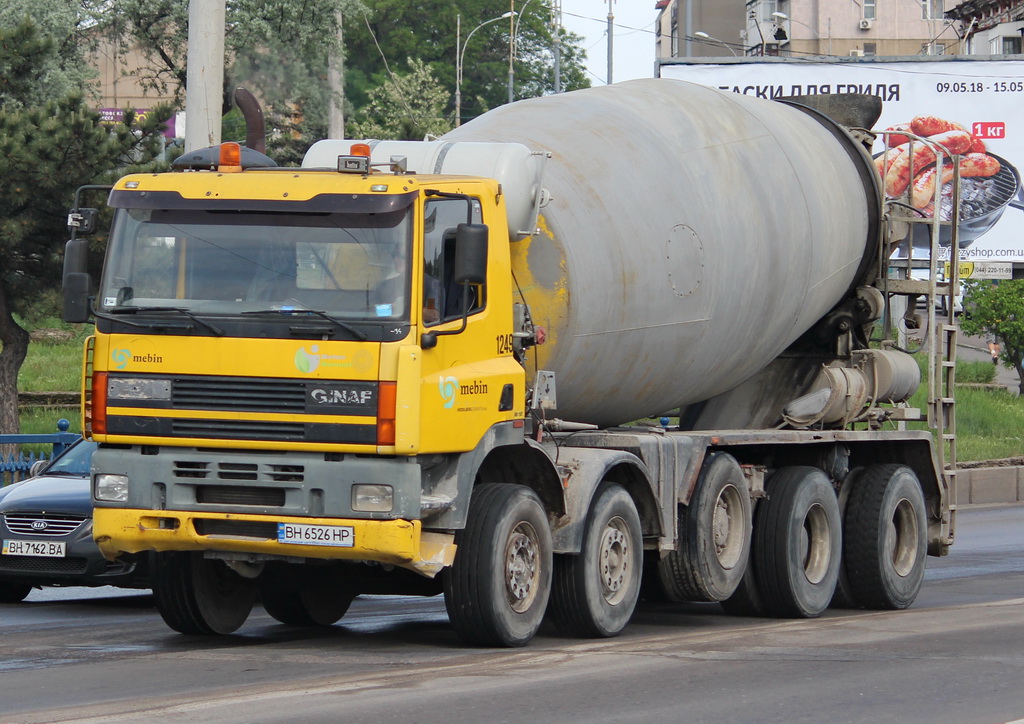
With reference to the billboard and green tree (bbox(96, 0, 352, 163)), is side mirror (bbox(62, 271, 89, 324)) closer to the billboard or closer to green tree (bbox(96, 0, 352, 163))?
green tree (bbox(96, 0, 352, 163))

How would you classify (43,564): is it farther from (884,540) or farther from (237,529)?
(884,540)

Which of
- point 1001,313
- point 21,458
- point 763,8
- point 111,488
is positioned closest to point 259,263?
point 111,488

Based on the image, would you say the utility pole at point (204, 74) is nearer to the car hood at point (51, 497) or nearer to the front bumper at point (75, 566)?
the car hood at point (51, 497)

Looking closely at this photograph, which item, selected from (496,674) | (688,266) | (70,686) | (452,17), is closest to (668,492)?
(688,266)

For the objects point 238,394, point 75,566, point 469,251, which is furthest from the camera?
point 75,566

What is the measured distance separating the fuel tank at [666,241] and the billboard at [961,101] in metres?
20.6

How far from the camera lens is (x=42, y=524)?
11.8 metres

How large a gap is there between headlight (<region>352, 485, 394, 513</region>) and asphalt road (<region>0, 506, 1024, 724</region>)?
0.83 meters

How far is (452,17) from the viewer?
263 ft

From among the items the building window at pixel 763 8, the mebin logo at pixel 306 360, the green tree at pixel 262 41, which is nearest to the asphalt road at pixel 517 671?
the mebin logo at pixel 306 360

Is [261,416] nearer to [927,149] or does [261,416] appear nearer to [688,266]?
[688,266]

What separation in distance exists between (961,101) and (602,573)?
25.6 metres

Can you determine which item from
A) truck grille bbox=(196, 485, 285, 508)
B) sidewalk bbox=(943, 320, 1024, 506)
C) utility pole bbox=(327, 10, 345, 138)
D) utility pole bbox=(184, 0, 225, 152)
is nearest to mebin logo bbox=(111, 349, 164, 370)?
truck grille bbox=(196, 485, 285, 508)

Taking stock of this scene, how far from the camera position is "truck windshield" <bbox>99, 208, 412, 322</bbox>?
854cm
